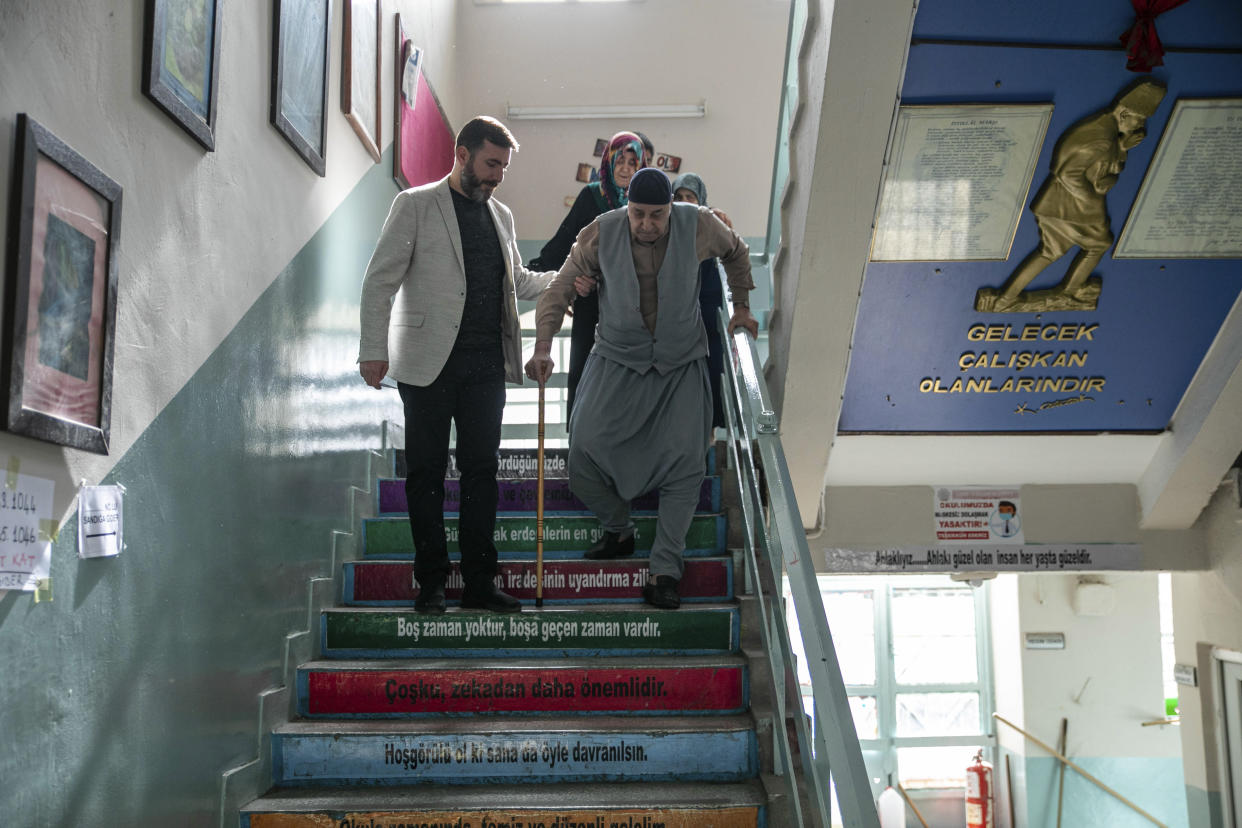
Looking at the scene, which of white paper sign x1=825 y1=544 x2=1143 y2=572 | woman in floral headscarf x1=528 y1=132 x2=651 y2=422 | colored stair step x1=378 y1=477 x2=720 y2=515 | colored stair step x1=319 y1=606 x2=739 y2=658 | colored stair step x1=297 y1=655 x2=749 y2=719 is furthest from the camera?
white paper sign x1=825 y1=544 x2=1143 y2=572

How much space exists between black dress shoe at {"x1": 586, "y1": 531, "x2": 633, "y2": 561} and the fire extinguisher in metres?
7.02

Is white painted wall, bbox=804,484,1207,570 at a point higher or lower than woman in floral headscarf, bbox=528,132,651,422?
lower

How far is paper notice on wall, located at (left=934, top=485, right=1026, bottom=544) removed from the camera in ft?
16.7

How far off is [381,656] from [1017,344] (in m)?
2.92

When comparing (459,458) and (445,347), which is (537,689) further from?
(445,347)

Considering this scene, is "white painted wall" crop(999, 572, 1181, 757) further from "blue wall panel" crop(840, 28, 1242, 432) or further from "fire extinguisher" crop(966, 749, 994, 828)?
"blue wall panel" crop(840, 28, 1242, 432)

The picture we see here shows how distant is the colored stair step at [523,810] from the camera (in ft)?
8.46

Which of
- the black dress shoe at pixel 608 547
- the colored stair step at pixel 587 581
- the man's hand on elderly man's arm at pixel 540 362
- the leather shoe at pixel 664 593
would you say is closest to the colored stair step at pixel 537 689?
the leather shoe at pixel 664 593

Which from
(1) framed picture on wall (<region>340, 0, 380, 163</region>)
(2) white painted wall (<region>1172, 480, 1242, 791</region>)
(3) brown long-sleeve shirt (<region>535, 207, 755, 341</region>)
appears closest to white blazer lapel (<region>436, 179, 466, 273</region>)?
(3) brown long-sleeve shirt (<region>535, 207, 755, 341</region>)

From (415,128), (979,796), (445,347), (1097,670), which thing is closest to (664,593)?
(445,347)

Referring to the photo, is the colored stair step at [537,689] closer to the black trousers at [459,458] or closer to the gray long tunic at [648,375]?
the black trousers at [459,458]

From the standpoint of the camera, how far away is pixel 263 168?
10.1 ft

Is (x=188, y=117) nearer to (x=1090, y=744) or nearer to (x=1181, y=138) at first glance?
(x=1181, y=138)

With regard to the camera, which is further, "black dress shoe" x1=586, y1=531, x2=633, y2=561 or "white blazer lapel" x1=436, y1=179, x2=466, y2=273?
"black dress shoe" x1=586, y1=531, x2=633, y2=561
